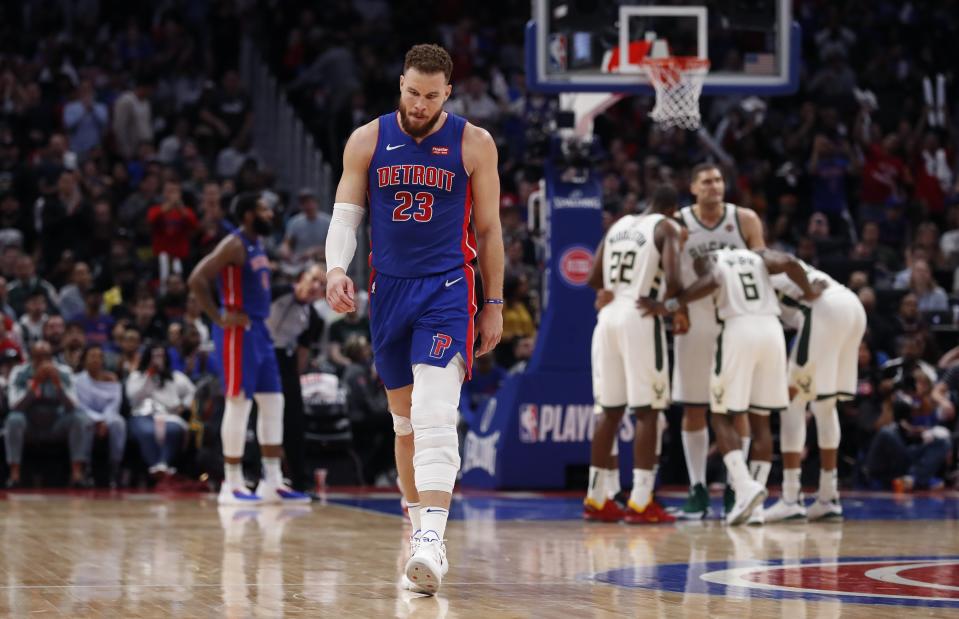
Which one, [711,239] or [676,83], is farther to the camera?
[676,83]

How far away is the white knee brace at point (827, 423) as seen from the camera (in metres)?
11.6

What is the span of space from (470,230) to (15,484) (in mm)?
8884

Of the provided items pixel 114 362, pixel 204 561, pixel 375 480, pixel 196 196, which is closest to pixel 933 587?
pixel 204 561

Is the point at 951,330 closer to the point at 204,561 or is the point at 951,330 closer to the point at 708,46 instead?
the point at 708,46

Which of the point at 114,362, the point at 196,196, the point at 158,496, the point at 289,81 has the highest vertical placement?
the point at 289,81

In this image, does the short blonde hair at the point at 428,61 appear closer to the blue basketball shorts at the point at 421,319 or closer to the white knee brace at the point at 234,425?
the blue basketball shorts at the point at 421,319

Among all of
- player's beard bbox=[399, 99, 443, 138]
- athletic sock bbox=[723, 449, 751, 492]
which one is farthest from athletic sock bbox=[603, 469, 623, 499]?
player's beard bbox=[399, 99, 443, 138]

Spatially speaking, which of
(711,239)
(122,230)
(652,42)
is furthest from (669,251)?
(122,230)

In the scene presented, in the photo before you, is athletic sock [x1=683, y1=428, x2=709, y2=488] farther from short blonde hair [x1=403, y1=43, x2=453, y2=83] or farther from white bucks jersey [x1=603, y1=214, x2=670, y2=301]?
short blonde hair [x1=403, y1=43, x2=453, y2=83]

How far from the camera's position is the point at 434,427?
668 cm

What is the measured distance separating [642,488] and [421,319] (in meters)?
4.46

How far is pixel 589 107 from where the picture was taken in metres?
14.0

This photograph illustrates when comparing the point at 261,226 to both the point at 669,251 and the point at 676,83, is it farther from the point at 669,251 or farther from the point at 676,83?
the point at 676,83

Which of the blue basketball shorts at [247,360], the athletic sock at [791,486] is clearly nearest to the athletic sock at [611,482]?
the athletic sock at [791,486]
